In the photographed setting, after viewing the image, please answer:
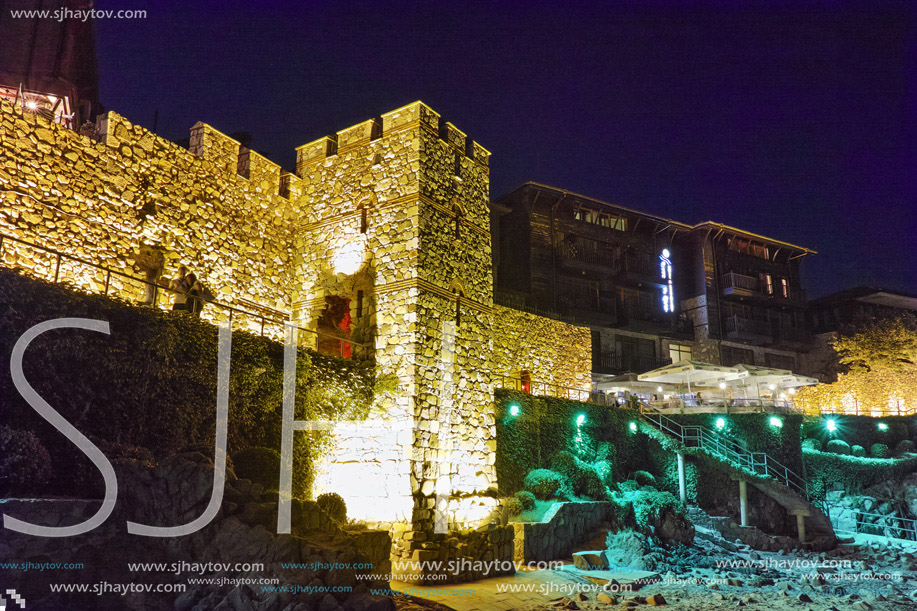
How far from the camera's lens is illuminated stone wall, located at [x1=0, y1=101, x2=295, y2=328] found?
9281 mm

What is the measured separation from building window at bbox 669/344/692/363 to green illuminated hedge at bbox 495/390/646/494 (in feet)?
43.4

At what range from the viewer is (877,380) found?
2647 centimetres

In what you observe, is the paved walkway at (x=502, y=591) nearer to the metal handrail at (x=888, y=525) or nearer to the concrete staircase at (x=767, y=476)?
the concrete staircase at (x=767, y=476)

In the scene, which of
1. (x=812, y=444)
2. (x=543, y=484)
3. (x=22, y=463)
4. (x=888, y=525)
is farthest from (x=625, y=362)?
(x=22, y=463)

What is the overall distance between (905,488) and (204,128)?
76.6 feet

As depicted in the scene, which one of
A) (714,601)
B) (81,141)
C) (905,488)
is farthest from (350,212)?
(905,488)

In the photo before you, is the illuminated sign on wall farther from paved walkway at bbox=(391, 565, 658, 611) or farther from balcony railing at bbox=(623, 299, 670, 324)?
paved walkway at bbox=(391, 565, 658, 611)

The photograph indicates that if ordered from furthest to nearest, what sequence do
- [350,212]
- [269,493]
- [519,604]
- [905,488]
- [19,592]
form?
[905,488], [350,212], [519,604], [269,493], [19,592]

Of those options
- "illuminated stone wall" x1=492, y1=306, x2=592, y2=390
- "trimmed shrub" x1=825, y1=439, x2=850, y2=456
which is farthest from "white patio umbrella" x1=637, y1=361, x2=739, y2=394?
"trimmed shrub" x1=825, y1=439, x2=850, y2=456

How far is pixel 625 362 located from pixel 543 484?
1581 centimetres

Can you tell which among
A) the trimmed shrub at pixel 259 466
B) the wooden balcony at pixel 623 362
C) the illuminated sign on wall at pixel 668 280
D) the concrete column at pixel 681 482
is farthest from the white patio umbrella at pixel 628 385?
the trimmed shrub at pixel 259 466

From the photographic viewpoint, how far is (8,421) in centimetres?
669

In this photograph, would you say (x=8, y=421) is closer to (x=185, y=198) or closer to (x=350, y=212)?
(x=185, y=198)

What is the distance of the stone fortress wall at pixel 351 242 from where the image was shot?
991 cm
